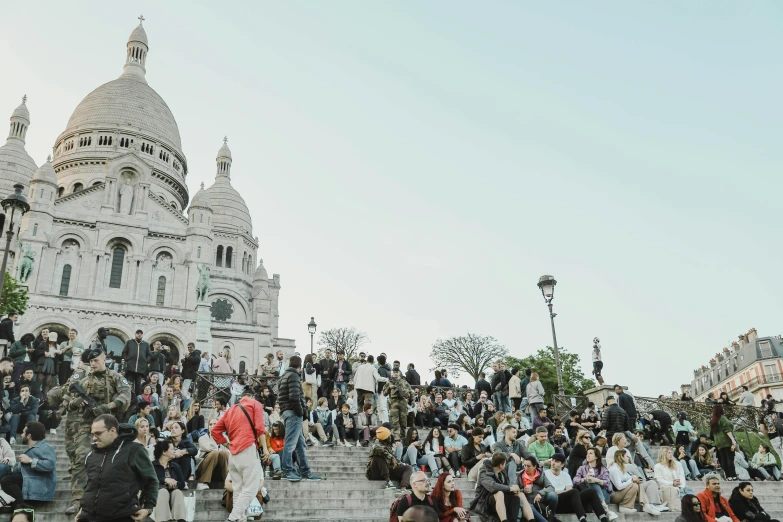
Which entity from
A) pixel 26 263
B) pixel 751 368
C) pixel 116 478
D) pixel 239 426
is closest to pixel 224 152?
pixel 26 263

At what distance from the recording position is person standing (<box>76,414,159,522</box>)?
5207 mm

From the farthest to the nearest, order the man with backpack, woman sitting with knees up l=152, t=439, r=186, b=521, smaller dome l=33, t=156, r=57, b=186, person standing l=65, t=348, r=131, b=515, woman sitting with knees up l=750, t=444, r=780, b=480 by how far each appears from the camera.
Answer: smaller dome l=33, t=156, r=57, b=186 → woman sitting with knees up l=750, t=444, r=780, b=480 → person standing l=65, t=348, r=131, b=515 → woman sitting with knees up l=152, t=439, r=186, b=521 → the man with backpack

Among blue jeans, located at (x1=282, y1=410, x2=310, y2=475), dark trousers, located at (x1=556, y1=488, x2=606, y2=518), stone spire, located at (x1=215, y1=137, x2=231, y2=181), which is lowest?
dark trousers, located at (x1=556, y1=488, x2=606, y2=518)

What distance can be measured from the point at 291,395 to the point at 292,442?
0.78m

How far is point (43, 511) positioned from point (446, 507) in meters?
5.42

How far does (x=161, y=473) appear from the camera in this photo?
26.9 feet

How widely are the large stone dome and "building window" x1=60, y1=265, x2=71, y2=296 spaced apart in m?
19.1

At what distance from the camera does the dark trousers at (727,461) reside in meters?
13.9

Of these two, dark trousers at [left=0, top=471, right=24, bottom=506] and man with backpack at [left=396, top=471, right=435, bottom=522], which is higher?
dark trousers at [left=0, top=471, right=24, bottom=506]

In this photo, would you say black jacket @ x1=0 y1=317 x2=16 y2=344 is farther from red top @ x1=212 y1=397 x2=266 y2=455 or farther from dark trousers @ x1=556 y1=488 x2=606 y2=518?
dark trousers @ x1=556 y1=488 x2=606 y2=518

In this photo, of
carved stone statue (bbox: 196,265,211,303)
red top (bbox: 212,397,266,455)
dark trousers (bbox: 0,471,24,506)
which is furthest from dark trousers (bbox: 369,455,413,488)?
carved stone statue (bbox: 196,265,211,303)

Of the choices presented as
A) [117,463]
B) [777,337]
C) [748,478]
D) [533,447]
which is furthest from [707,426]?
[777,337]

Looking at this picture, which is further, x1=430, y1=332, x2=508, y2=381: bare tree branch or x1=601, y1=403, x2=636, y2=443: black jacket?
x1=430, y1=332, x2=508, y2=381: bare tree branch

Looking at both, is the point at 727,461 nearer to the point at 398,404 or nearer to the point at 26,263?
the point at 398,404
